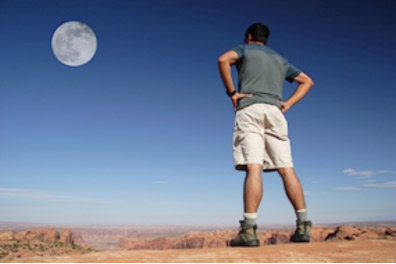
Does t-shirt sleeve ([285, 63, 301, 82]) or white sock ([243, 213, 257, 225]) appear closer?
white sock ([243, 213, 257, 225])

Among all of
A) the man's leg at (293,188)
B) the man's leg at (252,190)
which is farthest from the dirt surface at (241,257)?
the man's leg at (293,188)

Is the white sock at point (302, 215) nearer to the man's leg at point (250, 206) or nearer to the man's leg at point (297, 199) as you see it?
the man's leg at point (297, 199)

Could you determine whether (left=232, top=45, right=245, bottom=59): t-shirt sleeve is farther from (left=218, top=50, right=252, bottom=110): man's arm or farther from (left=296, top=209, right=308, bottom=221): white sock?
(left=296, top=209, right=308, bottom=221): white sock

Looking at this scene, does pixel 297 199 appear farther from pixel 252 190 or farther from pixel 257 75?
pixel 257 75

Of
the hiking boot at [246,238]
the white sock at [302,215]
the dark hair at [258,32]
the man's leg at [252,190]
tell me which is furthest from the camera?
the dark hair at [258,32]

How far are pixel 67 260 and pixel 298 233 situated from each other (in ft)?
9.90

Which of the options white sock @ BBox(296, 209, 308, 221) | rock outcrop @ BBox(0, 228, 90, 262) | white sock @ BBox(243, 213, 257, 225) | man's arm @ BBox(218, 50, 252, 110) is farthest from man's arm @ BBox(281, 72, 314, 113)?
rock outcrop @ BBox(0, 228, 90, 262)

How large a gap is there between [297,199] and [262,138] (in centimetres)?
100

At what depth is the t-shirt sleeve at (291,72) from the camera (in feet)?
16.6

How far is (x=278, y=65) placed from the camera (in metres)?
4.82

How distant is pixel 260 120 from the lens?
4453mm

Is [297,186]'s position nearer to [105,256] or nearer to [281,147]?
[281,147]

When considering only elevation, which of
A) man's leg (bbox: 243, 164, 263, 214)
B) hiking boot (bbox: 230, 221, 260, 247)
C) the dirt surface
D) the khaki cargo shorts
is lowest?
the dirt surface

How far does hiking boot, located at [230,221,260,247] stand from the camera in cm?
391
